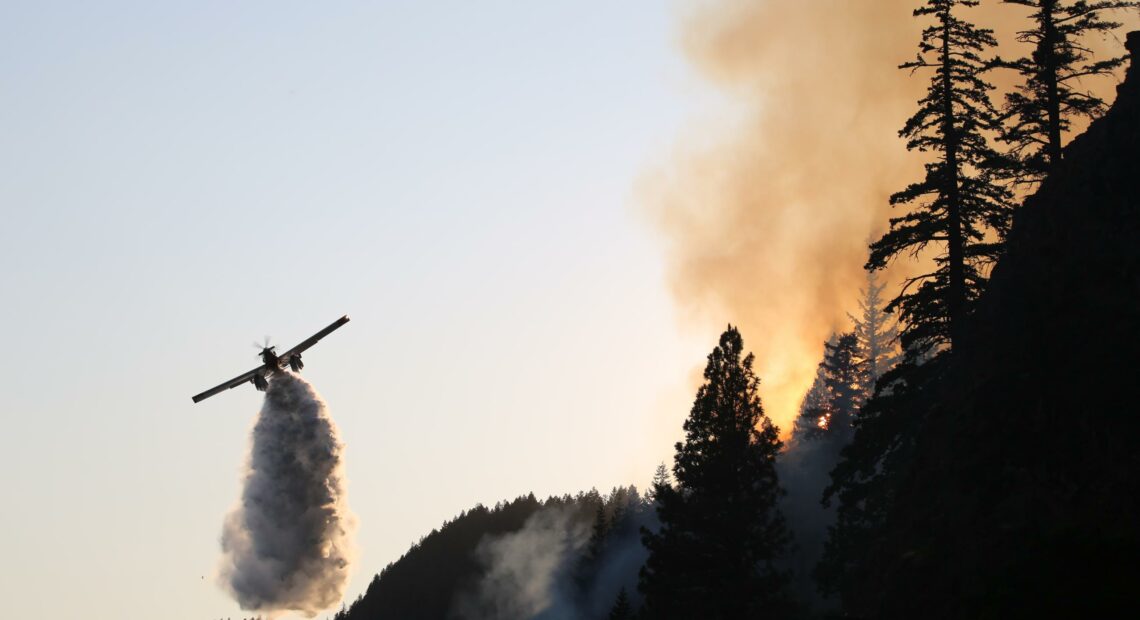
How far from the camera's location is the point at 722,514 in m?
56.6

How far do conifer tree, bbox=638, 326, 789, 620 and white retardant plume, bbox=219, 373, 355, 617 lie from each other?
29.8m

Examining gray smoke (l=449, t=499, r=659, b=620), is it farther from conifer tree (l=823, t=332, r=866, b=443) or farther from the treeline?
conifer tree (l=823, t=332, r=866, b=443)

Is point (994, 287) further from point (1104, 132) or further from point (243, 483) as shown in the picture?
point (243, 483)

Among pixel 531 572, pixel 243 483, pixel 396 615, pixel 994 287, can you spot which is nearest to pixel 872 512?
pixel 994 287

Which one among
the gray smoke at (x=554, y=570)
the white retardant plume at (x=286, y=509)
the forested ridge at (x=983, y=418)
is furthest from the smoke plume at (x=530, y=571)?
the forested ridge at (x=983, y=418)

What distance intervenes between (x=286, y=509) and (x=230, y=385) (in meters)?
7.98

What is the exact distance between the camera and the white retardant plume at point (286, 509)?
82.7 meters

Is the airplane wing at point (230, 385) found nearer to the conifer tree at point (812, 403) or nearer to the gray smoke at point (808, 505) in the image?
the gray smoke at point (808, 505)

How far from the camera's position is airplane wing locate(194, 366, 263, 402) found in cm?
8000

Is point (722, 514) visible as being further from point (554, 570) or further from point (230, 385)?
point (554, 570)

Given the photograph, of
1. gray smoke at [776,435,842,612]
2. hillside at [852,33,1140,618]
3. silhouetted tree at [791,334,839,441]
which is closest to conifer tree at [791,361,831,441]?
silhouetted tree at [791,334,839,441]

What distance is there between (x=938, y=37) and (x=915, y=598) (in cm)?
2251

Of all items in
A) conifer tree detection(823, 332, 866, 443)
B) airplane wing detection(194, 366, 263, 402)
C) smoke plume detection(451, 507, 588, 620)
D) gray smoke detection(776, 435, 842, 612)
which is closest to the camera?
airplane wing detection(194, 366, 263, 402)

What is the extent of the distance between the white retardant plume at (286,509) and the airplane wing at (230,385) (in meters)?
2.48
